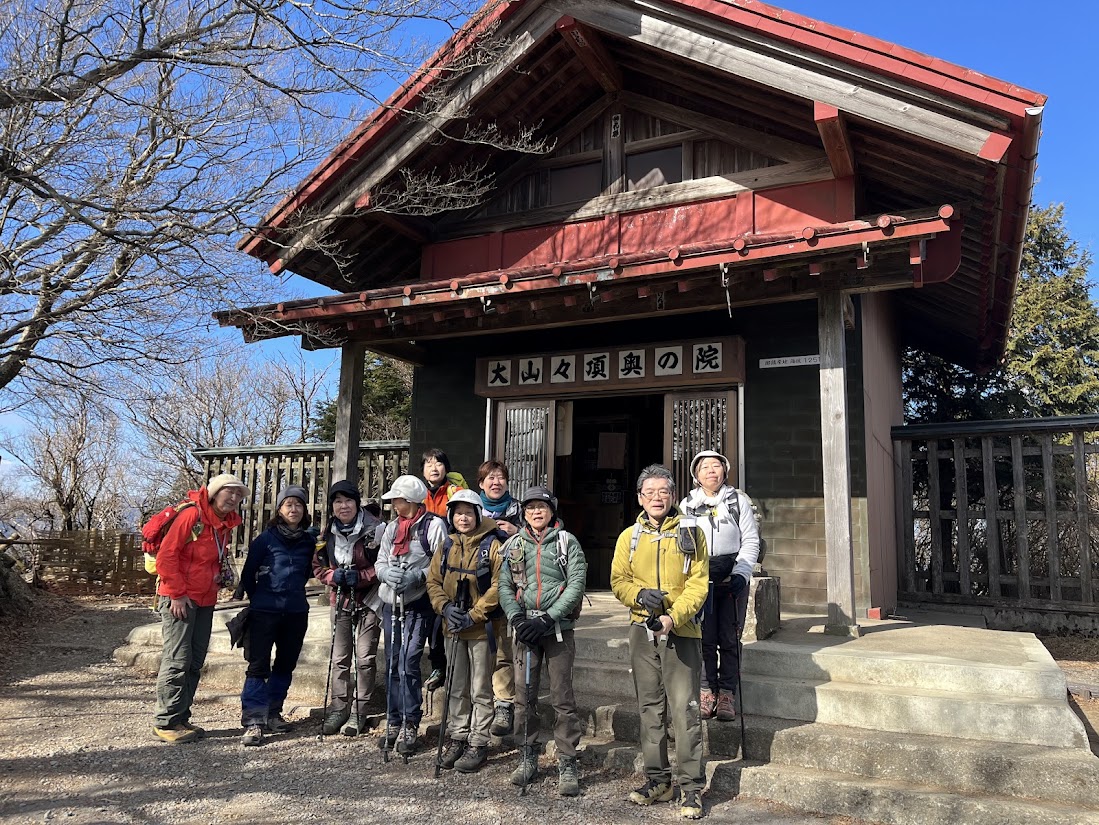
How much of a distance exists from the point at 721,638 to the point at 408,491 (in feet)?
7.64

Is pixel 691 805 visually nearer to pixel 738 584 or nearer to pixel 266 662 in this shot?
pixel 738 584

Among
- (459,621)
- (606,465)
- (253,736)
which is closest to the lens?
(459,621)

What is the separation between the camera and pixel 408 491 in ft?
17.0

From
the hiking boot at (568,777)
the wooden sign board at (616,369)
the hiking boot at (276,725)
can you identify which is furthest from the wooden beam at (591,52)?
the hiking boot at (276,725)

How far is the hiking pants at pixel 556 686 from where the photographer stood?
4.32 m

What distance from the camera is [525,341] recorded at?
9.41m

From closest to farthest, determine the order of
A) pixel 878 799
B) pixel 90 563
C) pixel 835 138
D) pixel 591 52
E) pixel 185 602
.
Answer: pixel 878 799 < pixel 185 602 < pixel 835 138 < pixel 591 52 < pixel 90 563

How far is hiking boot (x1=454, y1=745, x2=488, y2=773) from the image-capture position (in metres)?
4.57

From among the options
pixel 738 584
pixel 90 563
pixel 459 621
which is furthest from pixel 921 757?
pixel 90 563

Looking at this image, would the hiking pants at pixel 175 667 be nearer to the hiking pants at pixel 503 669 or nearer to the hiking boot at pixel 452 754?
the hiking boot at pixel 452 754

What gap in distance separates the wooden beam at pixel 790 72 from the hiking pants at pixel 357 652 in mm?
5654

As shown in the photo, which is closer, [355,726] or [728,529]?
[728,529]

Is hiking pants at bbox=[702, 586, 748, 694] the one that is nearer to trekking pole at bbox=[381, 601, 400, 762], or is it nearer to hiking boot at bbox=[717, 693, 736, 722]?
hiking boot at bbox=[717, 693, 736, 722]

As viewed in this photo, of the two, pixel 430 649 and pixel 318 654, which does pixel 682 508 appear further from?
pixel 318 654
